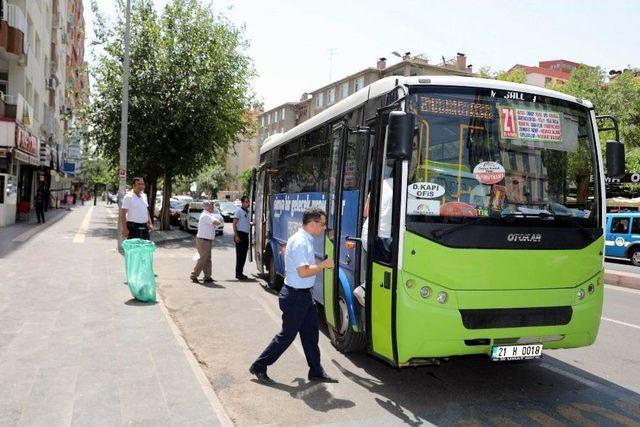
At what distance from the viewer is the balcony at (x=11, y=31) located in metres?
21.5

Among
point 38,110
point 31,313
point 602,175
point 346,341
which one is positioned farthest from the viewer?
point 38,110

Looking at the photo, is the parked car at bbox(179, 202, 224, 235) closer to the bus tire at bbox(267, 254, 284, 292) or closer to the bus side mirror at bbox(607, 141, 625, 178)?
the bus tire at bbox(267, 254, 284, 292)

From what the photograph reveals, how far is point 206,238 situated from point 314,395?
6.44 meters

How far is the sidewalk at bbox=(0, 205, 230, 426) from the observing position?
4.20 metres

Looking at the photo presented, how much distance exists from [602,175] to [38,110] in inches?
1293

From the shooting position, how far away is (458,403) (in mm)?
4844

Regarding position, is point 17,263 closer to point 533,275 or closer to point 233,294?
point 233,294

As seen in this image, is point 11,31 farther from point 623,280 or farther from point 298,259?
point 623,280

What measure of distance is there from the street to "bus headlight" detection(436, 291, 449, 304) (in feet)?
3.16

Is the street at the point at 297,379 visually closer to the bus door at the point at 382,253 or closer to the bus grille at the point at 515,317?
the bus door at the point at 382,253

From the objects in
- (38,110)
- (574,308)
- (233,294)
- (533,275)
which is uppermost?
(38,110)

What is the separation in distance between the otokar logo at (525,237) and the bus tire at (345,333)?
6.15 feet

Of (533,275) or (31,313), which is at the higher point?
(533,275)

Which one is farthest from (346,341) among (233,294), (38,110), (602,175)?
(38,110)
